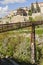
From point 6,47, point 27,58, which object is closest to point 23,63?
point 27,58

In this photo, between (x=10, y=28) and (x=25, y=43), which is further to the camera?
(x=25, y=43)

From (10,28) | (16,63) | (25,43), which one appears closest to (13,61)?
(16,63)

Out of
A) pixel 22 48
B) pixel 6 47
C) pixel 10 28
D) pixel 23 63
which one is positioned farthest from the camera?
pixel 6 47

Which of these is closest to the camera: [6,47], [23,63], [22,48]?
[23,63]

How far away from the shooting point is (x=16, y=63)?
18078 mm

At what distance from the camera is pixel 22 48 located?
1909 centimetres

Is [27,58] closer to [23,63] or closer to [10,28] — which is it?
[23,63]

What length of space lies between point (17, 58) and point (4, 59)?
78 centimetres

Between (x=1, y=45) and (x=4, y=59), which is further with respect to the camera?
(x=1, y=45)

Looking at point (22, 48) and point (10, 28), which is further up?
point (10, 28)

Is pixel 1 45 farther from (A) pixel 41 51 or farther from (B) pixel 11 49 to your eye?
(A) pixel 41 51

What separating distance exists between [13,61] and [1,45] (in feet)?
8.69

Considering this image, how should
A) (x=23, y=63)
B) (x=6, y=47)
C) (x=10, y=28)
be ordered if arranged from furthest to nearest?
1. (x=6, y=47)
2. (x=23, y=63)
3. (x=10, y=28)

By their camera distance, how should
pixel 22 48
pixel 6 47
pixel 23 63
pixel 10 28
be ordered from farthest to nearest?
pixel 6 47, pixel 22 48, pixel 23 63, pixel 10 28
